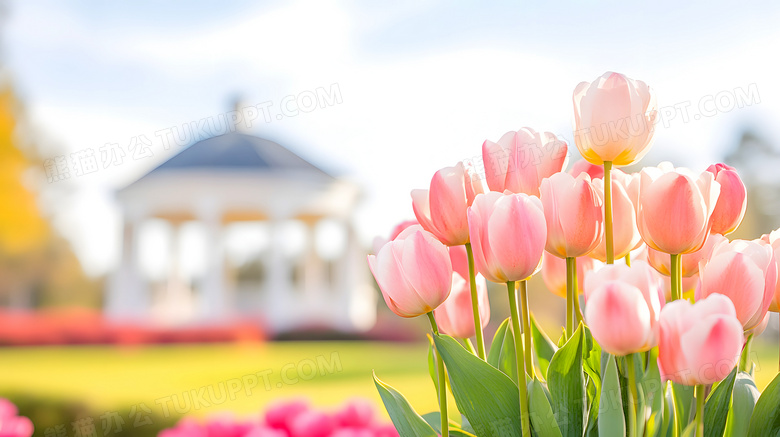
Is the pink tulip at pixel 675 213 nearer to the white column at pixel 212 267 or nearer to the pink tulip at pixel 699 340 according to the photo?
the pink tulip at pixel 699 340

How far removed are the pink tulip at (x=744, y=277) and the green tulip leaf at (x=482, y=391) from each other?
238 millimetres

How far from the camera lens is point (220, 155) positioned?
12.0 metres

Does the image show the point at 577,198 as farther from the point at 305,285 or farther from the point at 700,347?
the point at 305,285

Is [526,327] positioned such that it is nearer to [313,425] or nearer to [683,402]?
[683,402]

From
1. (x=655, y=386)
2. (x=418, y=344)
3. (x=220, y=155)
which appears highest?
(x=220, y=155)

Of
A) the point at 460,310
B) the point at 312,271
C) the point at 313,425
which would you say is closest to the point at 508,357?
the point at 460,310

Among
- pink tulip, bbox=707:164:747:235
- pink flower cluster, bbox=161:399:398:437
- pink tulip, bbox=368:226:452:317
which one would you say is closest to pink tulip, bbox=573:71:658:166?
pink tulip, bbox=707:164:747:235

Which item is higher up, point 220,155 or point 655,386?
point 220,155

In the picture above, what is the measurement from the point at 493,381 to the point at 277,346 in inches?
394

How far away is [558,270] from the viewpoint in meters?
0.89

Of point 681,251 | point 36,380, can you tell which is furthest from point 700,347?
point 36,380

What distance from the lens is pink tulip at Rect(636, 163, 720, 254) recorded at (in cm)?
68

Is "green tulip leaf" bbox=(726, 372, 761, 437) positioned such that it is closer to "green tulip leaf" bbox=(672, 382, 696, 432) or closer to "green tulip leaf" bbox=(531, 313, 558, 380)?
"green tulip leaf" bbox=(672, 382, 696, 432)

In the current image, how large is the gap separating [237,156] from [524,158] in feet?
38.1
